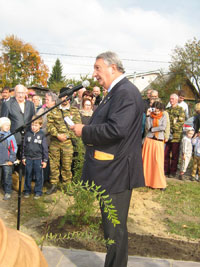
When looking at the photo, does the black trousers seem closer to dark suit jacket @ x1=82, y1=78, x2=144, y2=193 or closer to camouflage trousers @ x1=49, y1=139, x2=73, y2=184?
dark suit jacket @ x1=82, y1=78, x2=144, y2=193

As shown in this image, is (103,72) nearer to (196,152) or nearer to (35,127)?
(35,127)

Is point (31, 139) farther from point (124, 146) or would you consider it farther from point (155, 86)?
point (155, 86)

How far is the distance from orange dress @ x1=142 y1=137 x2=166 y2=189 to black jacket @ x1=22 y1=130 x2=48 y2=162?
2.34 meters

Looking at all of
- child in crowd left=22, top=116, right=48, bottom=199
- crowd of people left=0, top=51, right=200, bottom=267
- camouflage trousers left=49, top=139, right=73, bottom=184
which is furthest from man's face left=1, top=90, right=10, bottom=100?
camouflage trousers left=49, top=139, right=73, bottom=184

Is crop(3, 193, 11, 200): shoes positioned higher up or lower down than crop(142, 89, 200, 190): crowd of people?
lower down

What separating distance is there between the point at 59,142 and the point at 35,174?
778 millimetres

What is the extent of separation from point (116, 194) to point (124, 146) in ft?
1.41

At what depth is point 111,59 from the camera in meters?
2.39

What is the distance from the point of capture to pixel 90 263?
279cm

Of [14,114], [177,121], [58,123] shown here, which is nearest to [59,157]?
[58,123]

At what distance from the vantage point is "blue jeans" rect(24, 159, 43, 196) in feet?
17.1

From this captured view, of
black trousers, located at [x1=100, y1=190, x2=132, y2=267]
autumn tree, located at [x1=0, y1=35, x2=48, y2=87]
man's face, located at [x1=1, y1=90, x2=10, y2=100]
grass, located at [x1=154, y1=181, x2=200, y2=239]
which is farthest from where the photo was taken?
autumn tree, located at [x1=0, y1=35, x2=48, y2=87]

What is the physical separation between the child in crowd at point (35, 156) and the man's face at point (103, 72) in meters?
3.01

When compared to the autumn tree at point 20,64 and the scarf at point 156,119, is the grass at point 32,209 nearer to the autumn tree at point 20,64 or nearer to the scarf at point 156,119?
the scarf at point 156,119
